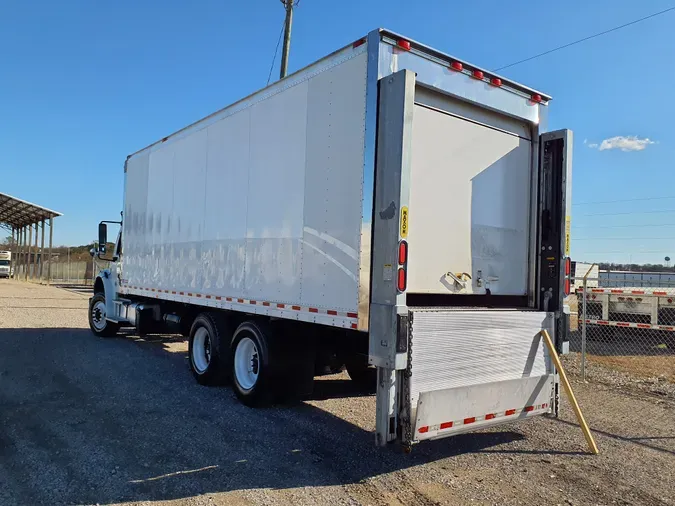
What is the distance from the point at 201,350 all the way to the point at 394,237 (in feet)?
14.3

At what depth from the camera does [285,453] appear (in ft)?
15.7

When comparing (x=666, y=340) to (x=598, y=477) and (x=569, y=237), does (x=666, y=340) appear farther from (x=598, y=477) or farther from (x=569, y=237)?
(x=598, y=477)

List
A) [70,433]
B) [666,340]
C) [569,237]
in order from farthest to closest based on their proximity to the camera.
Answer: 1. [666,340]
2. [569,237]
3. [70,433]

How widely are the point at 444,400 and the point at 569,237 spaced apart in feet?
7.85

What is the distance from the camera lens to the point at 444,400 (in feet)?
13.9

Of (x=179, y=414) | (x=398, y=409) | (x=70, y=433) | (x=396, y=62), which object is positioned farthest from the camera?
(x=179, y=414)

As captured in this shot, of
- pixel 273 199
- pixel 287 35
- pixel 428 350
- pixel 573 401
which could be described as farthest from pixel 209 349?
pixel 287 35

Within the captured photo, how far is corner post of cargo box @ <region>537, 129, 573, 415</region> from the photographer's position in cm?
538

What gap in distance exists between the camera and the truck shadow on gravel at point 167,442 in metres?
4.08

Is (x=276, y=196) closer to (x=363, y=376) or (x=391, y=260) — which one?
(x=391, y=260)

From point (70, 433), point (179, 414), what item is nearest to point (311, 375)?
point (179, 414)

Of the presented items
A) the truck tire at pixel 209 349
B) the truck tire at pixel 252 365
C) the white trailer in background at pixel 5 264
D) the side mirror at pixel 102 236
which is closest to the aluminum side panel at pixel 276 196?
the truck tire at pixel 252 365

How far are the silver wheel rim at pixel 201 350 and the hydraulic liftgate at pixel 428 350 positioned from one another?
385cm

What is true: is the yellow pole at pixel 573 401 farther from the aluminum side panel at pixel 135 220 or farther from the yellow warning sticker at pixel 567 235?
the aluminum side panel at pixel 135 220
